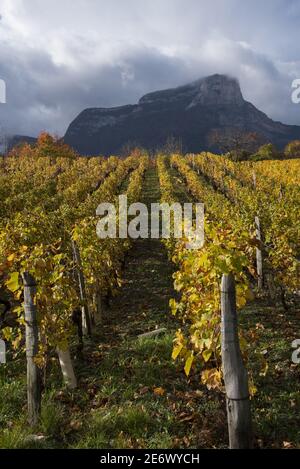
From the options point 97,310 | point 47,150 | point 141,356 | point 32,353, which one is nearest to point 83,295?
point 97,310

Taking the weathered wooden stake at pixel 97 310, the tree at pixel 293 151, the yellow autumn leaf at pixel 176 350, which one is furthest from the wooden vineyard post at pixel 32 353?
the tree at pixel 293 151

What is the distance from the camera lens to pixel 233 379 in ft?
13.2

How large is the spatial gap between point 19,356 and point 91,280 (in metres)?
1.92

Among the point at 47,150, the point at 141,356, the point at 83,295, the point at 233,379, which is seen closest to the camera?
the point at 233,379

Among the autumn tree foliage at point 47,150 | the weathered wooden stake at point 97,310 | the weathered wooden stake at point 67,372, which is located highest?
the autumn tree foliage at point 47,150

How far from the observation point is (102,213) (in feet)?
57.6

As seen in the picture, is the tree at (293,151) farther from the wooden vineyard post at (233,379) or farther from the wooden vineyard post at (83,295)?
the wooden vineyard post at (233,379)

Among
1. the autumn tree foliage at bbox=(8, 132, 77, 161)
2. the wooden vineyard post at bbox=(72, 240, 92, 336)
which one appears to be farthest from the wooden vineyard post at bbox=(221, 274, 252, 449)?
the autumn tree foliage at bbox=(8, 132, 77, 161)

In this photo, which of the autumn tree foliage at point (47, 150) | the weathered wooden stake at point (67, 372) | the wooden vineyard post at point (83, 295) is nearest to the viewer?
the weathered wooden stake at point (67, 372)

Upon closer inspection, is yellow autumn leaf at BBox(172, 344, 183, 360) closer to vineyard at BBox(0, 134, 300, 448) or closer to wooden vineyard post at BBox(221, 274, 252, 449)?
vineyard at BBox(0, 134, 300, 448)

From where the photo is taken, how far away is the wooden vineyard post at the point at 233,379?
13.1ft

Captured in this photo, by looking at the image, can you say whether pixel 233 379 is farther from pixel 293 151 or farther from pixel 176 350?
pixel 293 151

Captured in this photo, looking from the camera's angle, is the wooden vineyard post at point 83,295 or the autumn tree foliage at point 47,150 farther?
the autumn tree foliage at point 47,150

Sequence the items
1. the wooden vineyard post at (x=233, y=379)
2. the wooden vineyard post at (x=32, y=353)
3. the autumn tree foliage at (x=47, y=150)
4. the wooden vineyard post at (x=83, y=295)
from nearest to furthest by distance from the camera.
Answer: the wooden vineyard post at (x=233, y=379), the wooden vineyard post at (x=32, y=353), the wooden vineyard post at (x=83, y=295), the autumn tree foliage at (x=47, y=150)
